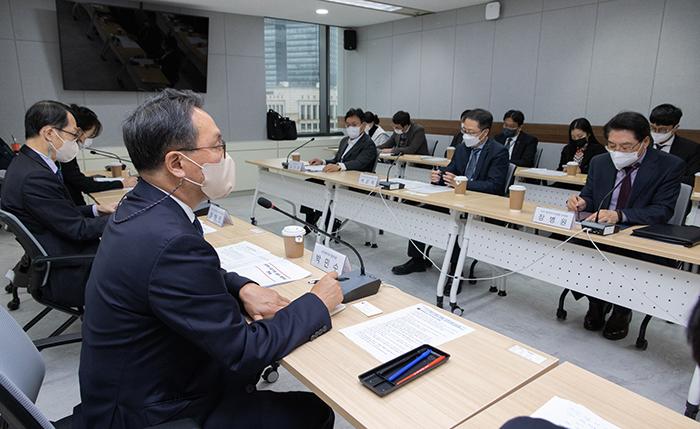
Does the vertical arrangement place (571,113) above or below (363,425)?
above

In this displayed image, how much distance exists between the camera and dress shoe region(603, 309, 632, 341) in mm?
2705

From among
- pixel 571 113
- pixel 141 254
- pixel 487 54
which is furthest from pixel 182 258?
pixel 487 54

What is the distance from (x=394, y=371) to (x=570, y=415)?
395 mm

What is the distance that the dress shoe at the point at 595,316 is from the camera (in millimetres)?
2787

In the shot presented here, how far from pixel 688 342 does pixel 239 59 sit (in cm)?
702

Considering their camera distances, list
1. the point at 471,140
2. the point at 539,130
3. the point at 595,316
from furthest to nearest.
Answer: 1. the point at 539,130
2. the point at 471,140
3. the point at 595,316

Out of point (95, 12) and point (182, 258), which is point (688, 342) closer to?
point (182, 258)

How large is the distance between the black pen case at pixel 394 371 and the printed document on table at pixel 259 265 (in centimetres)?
65

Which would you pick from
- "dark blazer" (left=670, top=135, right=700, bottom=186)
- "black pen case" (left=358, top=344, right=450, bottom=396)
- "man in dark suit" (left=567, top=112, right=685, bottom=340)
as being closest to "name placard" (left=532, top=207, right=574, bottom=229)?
"man in dark suit" (left=567, top=112, right=685, bottom=340)

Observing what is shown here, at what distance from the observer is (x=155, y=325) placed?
1.02 meters

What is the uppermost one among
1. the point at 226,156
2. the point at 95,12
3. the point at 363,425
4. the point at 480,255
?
the point at 95,12

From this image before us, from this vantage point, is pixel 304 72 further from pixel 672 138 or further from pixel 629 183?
pixel 629 183

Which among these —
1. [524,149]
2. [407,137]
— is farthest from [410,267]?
[407,137]

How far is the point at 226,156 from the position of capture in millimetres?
1248
